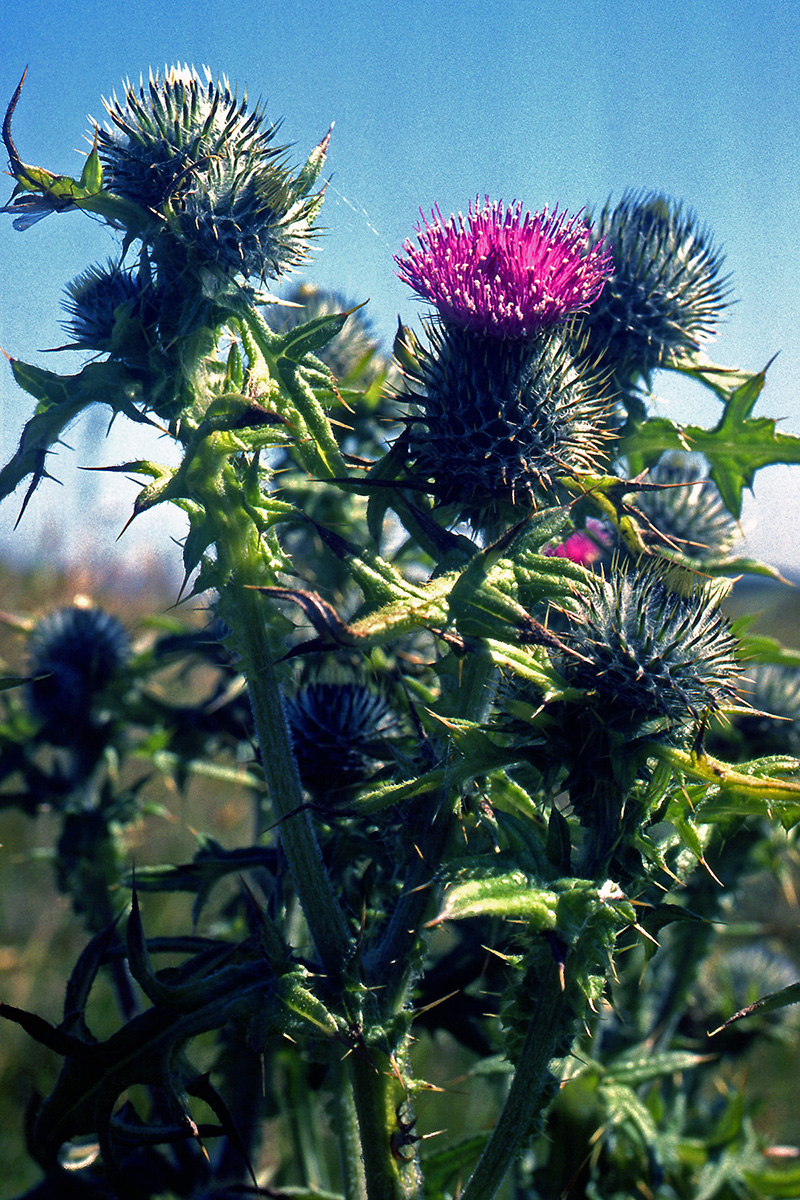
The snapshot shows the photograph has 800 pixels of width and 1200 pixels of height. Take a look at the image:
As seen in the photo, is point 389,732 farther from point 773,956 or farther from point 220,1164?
point 773,956

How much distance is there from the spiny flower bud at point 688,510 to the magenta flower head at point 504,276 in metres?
1.31

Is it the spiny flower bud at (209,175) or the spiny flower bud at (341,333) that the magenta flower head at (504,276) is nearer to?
the spiny flower bud at (209,175)

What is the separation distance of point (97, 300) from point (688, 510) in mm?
2502

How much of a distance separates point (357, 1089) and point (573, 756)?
0.99 m

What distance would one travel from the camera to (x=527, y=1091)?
214 centimetres

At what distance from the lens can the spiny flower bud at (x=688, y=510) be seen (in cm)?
381

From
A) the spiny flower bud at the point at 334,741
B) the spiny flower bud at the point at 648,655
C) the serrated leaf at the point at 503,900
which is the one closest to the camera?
the serrated leaf at the point at 503,900

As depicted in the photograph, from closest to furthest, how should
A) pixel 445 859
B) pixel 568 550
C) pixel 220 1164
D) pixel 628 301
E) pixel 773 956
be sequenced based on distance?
pixel 445 859 < pixel 628 301 < pixel 220 1164 < pixel 568 550 < pixel 773 956

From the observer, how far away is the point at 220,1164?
139 inches

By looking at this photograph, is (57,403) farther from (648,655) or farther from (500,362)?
(648,655)

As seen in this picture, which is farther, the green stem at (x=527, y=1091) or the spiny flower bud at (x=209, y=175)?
the spiny flower bud at (x=209, y=175)

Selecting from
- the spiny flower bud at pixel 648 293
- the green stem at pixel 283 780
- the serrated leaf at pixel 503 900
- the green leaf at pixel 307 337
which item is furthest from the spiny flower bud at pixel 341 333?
the serrated leaf at pixel 503 900

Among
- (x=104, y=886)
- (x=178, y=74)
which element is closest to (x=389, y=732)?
(x=104, y=886)

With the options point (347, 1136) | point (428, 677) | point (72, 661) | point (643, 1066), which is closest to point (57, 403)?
Result: point (428, 677)
